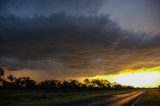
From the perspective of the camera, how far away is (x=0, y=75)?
12000 cm

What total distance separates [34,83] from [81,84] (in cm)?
3684

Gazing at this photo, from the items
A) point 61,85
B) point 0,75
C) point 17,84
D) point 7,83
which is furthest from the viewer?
point 61,85

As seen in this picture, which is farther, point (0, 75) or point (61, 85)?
point (61, 85)

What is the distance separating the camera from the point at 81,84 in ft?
577

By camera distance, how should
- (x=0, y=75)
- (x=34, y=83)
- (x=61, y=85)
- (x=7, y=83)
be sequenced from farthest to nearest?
1. (x=61, y=85)
2. (x=34, y=83)
3. (x=7, y=83)
4. (x=0, y=75)

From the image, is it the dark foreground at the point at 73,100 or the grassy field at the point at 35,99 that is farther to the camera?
the grassy field at the point at 35,99

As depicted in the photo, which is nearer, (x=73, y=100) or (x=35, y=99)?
(x=73, y=100)

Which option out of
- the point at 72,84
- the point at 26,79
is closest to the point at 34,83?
the point at 26,79

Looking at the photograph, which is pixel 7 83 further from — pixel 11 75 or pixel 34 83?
pixel 34 83

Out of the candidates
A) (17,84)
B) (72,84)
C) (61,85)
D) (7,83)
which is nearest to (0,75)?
(7,83)

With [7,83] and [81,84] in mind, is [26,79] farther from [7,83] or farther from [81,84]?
[81,84]

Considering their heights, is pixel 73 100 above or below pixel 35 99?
below

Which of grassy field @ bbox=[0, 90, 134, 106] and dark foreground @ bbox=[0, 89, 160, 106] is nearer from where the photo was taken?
dark foreground @ bbox=[0, 89, 160, 106]

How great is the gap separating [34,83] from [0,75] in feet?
101
